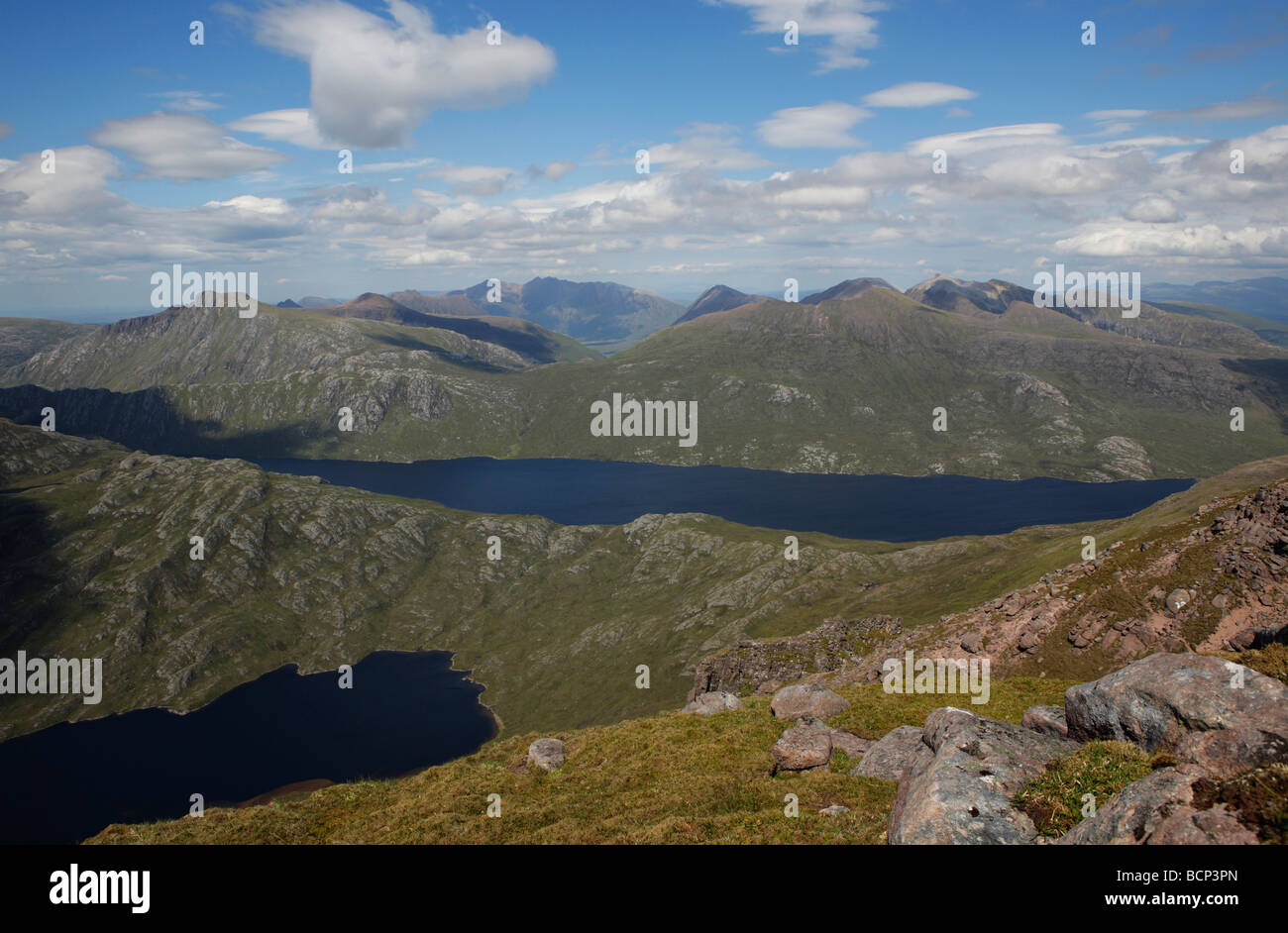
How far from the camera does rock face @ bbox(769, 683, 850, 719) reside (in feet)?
146

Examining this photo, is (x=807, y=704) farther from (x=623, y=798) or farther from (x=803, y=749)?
(x=623, y=798)

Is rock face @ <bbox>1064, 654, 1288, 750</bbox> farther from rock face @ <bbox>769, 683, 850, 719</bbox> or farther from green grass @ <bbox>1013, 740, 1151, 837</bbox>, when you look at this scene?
rock face @ <bbox>769, 683, 850, 719</bbox>

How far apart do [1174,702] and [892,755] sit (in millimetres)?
13318

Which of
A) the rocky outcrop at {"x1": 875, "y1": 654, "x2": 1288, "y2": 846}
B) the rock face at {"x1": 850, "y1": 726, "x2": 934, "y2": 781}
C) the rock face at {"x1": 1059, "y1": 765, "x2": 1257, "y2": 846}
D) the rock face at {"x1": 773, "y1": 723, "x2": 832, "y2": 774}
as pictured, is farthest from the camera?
the rock face at {"x1": 773, "y1": 723, "x2": 832, "y2": 774}

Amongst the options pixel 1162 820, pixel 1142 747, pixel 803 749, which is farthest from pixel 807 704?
pixel 1162 820

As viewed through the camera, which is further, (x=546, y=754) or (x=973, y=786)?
(x=546, y=754)

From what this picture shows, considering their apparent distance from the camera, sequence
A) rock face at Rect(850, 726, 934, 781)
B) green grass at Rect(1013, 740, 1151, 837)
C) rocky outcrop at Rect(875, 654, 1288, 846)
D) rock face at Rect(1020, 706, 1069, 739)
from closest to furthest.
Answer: rocky outcrop at Rect(875, 654, 1288, 846) → green grass at Rect(1013, 740, 1151, 837) → rock face at Rect(1020, 706, 1069, 739) → rock face at Rect(850, 726, 934, 781)

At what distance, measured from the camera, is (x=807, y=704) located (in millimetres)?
45375

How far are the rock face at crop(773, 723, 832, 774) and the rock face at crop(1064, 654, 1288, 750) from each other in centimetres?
1237

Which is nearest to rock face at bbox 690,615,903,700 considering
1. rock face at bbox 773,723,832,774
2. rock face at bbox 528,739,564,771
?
rock face at bbox 528,739,564,771

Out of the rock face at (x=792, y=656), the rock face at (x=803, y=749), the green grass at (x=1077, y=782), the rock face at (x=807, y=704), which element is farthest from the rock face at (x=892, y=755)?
the rock face at (x=792, y=656)

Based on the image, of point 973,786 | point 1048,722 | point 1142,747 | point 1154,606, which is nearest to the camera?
point 973,786
